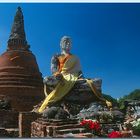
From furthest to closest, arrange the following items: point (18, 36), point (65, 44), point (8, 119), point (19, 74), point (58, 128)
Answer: point (18, 36) → point (19, 74) → point (8, 119) → point (65, 44) → point (58, 128)

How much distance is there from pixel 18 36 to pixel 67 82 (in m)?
8.23

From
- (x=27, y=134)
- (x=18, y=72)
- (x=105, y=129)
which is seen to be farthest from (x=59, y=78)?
(x=18, y=72)

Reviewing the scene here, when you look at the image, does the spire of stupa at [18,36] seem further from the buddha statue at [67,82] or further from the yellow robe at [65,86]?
the yellow robe at [65,86]

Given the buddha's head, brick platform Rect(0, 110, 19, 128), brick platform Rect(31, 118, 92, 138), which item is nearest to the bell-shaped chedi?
brick platform Rect(0, 110, 19, 128)

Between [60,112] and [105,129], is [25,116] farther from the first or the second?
[105,129]

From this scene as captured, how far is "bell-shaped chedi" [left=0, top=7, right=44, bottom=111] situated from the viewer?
1797cm

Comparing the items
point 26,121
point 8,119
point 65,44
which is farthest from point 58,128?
point 8,119

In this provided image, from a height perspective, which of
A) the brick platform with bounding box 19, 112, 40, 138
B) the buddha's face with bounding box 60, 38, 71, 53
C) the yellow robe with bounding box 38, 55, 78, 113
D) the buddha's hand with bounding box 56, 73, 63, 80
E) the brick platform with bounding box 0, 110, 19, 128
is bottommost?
the brick platform with bounding box 19, 112, 40, 138

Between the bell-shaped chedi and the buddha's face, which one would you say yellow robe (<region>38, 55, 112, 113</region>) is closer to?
the buddha's face

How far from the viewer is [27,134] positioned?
35.5 feet

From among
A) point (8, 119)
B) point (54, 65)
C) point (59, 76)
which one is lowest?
point (8, 119)

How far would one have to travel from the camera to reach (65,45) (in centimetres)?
1237

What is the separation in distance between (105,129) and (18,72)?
981cm

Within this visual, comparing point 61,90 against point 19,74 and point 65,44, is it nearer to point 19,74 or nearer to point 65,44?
point 65,44
